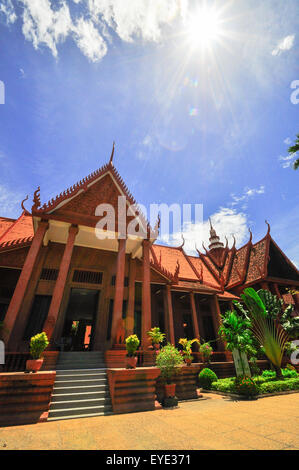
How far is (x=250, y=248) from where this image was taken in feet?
64.7

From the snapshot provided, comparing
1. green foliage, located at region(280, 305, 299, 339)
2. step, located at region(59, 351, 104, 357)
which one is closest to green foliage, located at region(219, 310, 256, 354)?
green foliage, located at region(280, 305, 299, 339)

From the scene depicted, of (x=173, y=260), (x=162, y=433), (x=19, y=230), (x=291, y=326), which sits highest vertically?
(x=173, y=260)

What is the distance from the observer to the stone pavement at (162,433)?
2873mm

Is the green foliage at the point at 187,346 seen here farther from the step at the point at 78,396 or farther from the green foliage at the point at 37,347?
the green foliage at the point at 37,347

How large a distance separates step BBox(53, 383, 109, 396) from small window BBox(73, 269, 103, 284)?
635cm

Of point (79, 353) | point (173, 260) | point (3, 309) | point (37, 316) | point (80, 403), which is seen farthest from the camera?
point (173, 260)

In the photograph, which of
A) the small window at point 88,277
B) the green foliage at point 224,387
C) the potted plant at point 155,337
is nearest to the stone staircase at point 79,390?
the potted plant at point 155,337

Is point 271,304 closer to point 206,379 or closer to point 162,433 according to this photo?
point 206,379

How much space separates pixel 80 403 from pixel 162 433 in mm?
2779

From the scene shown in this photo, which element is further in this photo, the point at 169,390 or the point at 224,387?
the point at 224,387

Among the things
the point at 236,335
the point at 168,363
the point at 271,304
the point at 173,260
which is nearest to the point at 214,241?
the point at 173,260

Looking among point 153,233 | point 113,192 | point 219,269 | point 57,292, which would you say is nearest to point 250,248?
point 219,269

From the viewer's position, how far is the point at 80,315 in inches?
702
